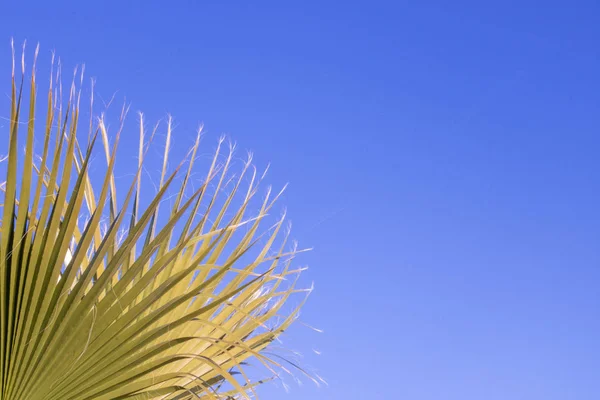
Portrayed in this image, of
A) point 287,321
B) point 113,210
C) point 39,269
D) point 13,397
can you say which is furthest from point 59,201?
point 287,321

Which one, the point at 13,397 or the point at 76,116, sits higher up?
the point at 76,116

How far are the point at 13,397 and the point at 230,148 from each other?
5.27 feet

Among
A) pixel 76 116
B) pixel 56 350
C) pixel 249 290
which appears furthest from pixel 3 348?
pixel 249 290

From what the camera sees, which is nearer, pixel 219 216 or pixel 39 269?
pixel 39 269

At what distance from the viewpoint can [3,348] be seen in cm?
231

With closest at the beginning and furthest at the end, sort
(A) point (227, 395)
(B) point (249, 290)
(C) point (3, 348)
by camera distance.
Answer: (C) point (3, 348) → (A) point (227, 395) → (B) point (249, 290)

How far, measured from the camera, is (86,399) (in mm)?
2559

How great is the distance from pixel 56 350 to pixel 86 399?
252 mm

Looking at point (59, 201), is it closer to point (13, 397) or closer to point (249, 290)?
point (13, 397)

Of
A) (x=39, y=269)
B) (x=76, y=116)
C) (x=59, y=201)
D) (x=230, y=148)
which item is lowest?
(x=39, y=269)

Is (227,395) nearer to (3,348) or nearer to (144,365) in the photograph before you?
(144,365)

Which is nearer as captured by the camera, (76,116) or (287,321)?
(76,116)

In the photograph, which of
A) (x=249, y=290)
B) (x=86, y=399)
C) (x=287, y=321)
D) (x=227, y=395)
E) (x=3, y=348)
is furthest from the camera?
(x=287, y=321)

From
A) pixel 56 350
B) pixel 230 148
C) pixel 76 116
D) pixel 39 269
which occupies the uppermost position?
pixel 230 148
